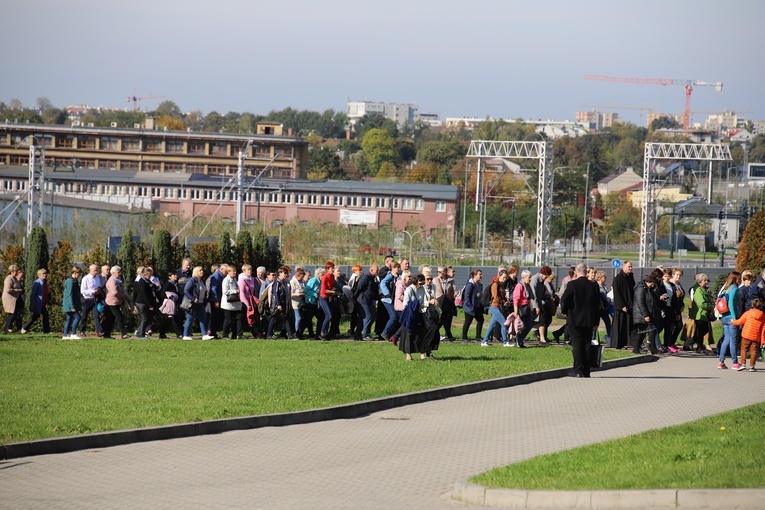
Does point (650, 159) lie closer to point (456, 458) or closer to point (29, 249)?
point (29, 249)

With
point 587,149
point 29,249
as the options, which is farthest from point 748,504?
point 587,149

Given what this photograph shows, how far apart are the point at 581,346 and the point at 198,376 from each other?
6365 millimetres

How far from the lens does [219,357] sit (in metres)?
20.5

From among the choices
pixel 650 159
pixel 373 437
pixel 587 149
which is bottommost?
pixel 373 437

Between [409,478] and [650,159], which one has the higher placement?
[650,159]

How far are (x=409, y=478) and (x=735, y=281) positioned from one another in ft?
48.3

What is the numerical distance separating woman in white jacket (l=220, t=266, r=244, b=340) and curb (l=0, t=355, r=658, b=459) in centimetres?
885

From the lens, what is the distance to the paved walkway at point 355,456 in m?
9.57

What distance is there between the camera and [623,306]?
2383cm

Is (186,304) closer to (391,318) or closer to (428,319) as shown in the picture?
(391,318)

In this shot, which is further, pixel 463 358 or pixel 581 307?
pixel 463 358

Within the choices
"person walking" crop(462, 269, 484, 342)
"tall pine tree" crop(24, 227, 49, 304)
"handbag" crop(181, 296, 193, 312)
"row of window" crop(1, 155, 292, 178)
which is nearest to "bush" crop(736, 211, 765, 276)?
Answer: "person walking" crop(462, 269, 484, 342)

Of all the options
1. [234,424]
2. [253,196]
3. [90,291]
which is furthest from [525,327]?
[253,196]

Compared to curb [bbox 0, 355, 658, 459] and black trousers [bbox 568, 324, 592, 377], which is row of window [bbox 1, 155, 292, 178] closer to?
black trousers [bbox 568, 324, 592, 377]
